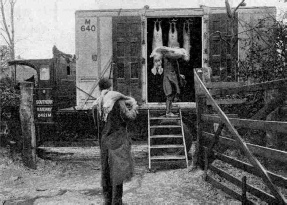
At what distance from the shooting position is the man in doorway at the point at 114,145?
457cm

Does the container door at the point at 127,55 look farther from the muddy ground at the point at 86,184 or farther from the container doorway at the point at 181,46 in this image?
the muddy ground at the point at 86,184

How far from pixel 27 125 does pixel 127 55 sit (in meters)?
4.68

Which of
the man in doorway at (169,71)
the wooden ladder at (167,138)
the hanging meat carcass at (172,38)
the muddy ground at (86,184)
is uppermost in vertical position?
the hanging meat carcass at (172,38)

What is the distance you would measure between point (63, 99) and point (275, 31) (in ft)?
31.3

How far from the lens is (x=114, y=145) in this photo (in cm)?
462

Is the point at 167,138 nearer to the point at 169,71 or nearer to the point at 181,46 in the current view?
the point at 169,71

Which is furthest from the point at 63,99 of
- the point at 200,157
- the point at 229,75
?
the point at 200,157

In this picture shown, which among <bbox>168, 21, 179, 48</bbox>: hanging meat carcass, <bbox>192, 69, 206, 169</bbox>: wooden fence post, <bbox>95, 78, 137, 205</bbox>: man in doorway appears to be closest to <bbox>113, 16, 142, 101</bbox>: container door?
<bbox>168, 21, 179, 48</bbox>: hanging meat carcass

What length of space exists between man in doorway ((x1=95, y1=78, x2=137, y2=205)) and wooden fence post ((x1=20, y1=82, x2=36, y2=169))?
354 centimetres

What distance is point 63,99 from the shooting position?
15094 millimetres

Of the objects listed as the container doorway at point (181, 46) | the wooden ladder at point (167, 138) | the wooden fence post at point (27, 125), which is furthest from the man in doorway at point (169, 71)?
the wooden fence post at point (27, 125)

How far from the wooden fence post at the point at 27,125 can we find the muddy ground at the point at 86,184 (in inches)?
8.9

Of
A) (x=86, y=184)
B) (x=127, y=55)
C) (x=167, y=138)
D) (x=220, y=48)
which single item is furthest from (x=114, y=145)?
(x=220, y=48)

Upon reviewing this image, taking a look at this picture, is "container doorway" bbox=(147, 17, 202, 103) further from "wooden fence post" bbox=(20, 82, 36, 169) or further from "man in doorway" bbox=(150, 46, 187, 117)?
"wooden fence post" bbox=(20, 82, 36, 169)
